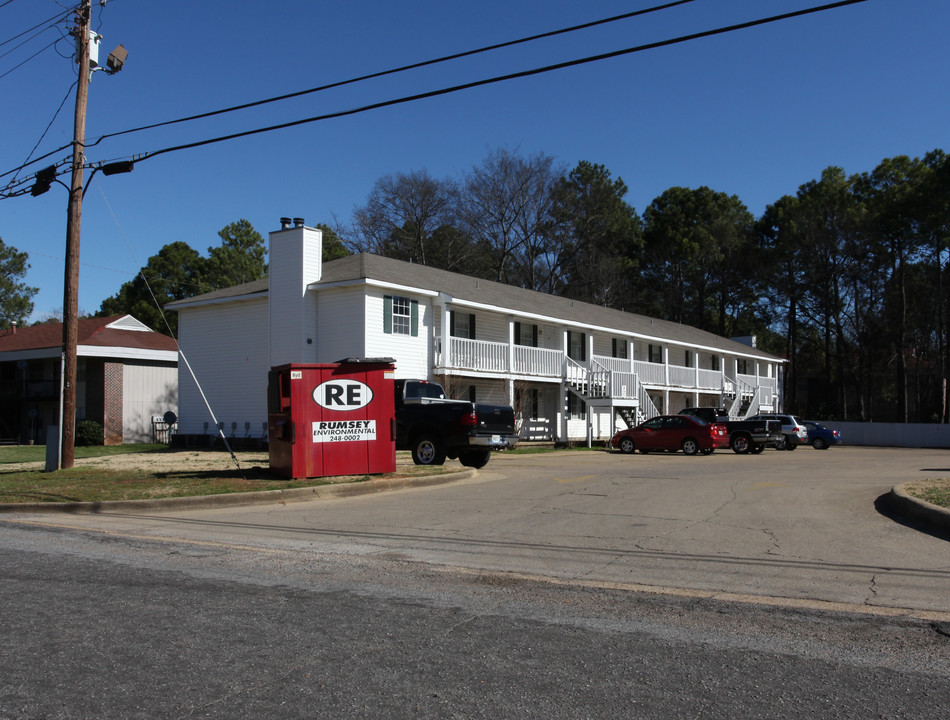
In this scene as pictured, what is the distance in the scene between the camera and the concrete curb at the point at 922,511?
10453mm

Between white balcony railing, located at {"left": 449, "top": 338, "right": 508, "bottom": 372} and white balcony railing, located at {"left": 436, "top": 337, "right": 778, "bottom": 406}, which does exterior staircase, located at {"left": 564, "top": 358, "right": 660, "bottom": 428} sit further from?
white balcony railing, located at {"left": 449, "top": 338, "right": 508, "bottom": 372}

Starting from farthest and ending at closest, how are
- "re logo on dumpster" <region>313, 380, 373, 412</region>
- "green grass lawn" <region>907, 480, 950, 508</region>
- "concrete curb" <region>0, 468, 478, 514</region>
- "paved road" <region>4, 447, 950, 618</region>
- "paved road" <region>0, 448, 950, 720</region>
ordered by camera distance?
"re logo on dumpster" <region>313, 380, 373, 412</region> < "concrete curb" <region>0, 468, 478, 514</region> < "green grass lawn" <region>907, 480, 950, 508</region> < "paved road" <region>4, 447, 950, 618</region> < "paved road" <region>0, 448, 950, 720</region>

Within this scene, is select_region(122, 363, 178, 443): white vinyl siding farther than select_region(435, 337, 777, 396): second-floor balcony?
Yes

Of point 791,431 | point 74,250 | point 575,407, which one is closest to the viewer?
point 74,250

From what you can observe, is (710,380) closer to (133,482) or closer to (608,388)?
(608,388)

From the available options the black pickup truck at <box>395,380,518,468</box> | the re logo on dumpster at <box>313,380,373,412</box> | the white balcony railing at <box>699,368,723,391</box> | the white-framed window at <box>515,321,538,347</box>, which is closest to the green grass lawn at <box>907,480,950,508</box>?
the black pickup truck at <box>395,380,518,468</box>

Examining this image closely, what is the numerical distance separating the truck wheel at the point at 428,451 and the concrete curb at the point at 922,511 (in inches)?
379

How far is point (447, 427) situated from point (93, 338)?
21.8 meters

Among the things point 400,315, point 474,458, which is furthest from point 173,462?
point 400,315

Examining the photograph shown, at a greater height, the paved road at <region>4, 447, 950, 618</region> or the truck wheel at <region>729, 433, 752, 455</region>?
the truck wheel at <region>729, 433, 752, 455</region>

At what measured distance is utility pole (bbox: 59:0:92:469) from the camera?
59.1 feet

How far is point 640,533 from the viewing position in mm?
10500

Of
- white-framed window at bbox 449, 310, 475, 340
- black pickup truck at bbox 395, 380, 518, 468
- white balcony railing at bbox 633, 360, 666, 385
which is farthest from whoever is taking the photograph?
white balcony railing at bbox 633, 360, 666, 385

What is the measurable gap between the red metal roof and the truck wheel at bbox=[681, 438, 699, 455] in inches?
836
